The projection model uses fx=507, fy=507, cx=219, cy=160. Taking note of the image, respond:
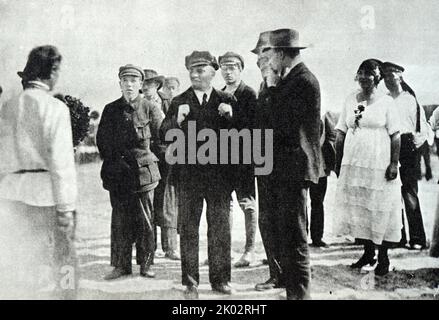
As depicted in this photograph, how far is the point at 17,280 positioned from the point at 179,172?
1.57 meters

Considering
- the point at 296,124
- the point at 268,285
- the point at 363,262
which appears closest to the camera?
the point at 296,124

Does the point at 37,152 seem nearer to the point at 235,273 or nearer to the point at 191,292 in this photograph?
the point at 191,292

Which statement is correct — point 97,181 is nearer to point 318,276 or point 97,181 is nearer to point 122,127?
A: point 122,127

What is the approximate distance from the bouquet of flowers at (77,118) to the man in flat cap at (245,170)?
3.75 feet

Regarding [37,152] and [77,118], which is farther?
[77,118]

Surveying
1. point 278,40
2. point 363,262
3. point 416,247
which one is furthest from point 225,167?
point 416,247

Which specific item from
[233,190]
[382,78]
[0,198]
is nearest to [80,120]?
[0,198]

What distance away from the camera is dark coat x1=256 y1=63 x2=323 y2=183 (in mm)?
3850

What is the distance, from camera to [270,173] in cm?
394

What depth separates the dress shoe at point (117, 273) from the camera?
13.2 ft

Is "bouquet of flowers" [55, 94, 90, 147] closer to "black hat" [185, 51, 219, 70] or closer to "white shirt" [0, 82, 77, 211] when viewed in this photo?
"white shirt" [0, 82, 77, 211]

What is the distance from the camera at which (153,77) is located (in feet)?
13.5

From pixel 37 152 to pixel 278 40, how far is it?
2.10m

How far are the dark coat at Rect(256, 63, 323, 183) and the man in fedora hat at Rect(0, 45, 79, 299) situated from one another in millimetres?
1636
